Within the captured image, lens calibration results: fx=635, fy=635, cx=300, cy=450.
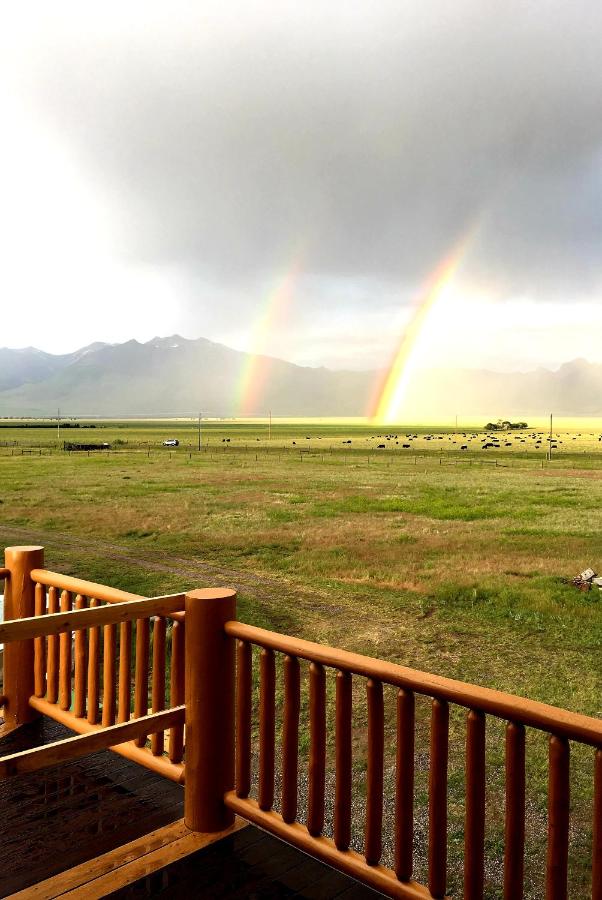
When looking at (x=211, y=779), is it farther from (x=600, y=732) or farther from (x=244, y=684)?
(x=600, y=732)

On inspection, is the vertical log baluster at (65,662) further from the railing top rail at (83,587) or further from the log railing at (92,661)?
the railing top rail at (83,587)

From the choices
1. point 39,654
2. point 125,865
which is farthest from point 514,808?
point 39,654

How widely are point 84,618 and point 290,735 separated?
56.3 inches

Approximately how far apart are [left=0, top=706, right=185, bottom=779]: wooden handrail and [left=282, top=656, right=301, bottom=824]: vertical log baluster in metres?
0.78

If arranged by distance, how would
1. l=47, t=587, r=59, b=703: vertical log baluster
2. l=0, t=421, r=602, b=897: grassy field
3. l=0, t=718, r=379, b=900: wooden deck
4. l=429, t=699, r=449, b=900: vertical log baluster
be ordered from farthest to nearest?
1. l=0, t=421, r=602, b=897: grassy field
2. l=47, t=587, r=59, b=703: vertical log baluster
3. l=0, t=718, r=379, b=900: wooden deck
4. l=429, t=699, r=449, b=900: vertical log baluster

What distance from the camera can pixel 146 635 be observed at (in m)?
4.60

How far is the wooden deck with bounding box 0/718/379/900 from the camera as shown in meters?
3.45

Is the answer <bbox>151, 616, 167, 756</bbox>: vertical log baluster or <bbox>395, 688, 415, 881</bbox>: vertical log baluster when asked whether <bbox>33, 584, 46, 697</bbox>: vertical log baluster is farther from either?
<bbox>395, 688, 415, 881</bbox>: vertical log baluster

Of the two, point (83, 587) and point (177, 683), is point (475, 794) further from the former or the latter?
point (83, 587)

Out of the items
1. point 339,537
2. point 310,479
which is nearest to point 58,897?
point 339,537

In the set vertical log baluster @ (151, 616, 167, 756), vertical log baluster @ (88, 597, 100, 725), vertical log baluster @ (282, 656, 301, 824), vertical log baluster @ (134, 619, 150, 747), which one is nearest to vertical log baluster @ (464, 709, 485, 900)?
vertical log baluster @ (282, 656, 301, 824)

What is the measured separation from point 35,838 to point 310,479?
44103mm

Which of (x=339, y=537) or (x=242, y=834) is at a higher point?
(x=242, y=834)

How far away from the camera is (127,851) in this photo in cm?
372
